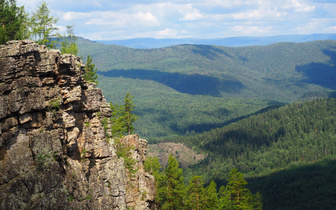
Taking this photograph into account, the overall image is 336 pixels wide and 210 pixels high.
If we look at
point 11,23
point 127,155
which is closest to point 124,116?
point 127,155

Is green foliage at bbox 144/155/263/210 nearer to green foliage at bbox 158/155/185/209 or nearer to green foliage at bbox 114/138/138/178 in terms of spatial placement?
green foliage at bbox 158/155/185/209

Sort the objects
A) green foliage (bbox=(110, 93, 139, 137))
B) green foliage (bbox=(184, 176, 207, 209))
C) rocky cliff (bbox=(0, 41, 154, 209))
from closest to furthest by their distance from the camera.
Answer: rocky cliff (bbox=(0, 41, 154, 209)) → green foliage (bbox=(184, 176, 207, 209)) → green foliage (bbox=(110, 93, 139, 137))

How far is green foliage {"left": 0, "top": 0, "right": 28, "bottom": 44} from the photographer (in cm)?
4658

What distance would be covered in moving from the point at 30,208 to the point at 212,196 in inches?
1822

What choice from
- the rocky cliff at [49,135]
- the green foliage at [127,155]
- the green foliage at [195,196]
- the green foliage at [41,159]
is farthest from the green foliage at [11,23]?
the green foliage at [195,196]

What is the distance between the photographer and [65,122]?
43625 millimetres

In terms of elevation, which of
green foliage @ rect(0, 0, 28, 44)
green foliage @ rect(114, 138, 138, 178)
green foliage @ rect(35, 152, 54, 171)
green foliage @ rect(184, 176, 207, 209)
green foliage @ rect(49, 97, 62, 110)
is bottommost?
green foliage @ rect(184, 176, 207, 209)

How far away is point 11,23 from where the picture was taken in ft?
161

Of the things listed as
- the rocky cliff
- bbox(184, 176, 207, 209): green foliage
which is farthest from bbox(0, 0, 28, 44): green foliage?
bbox(184, 176, 207, 209): green foliage

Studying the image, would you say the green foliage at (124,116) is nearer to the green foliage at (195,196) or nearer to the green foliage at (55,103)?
the green foliage at (195,196)

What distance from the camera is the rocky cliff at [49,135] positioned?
3719 centimetres

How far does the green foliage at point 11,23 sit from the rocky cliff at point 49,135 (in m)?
8.56

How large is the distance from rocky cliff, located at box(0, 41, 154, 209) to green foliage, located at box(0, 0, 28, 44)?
28.1 feet

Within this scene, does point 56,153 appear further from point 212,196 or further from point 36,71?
point 212,196
